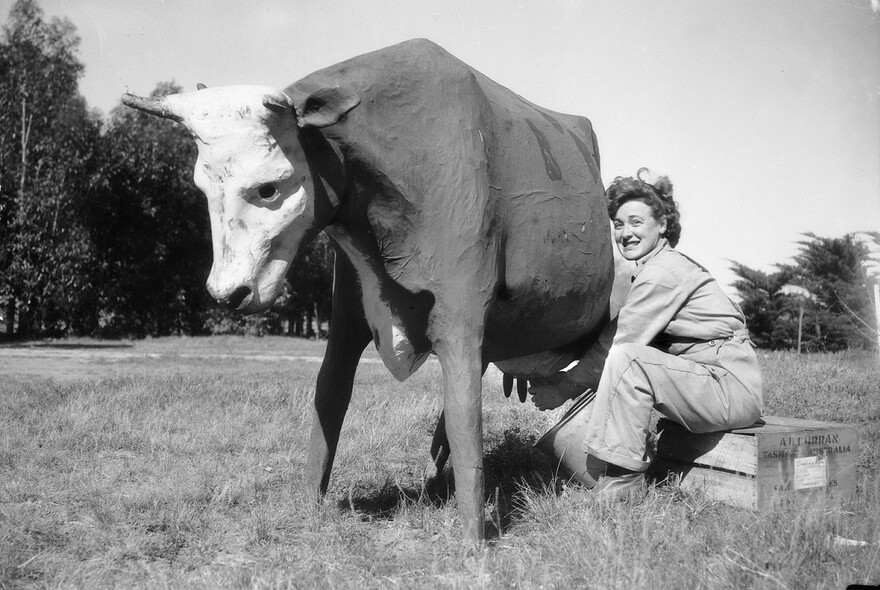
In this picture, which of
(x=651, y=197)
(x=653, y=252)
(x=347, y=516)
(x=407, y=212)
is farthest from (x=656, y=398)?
(x=347, y=516)

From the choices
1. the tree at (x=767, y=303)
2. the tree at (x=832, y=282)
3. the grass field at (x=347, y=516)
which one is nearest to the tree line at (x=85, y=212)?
the grass field at (x=347, y=516)

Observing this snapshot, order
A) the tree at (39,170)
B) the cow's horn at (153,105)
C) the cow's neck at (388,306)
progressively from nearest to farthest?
1. the cow's horn at (153,105)
2. the cow's neck at (388,306)
3. the tree at (39,170)

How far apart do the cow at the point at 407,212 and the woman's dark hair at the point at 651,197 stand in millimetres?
369

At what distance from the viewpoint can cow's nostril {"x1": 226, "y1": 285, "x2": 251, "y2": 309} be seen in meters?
2.51

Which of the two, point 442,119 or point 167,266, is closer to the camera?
point 442,119

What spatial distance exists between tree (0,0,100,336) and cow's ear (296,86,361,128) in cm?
1826

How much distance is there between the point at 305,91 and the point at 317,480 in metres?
1.93

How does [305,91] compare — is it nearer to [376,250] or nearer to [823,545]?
[376,250]

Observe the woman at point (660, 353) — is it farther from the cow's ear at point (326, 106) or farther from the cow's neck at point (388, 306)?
the cow's ear at point (326, 106)

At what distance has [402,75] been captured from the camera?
9.53 feet

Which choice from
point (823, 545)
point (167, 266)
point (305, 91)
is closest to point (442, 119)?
point (305, 91)

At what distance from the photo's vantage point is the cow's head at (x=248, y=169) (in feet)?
8.25

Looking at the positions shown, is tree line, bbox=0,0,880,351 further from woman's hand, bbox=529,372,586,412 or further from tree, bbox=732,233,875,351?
woman's hand, bbox=529,372,586,412

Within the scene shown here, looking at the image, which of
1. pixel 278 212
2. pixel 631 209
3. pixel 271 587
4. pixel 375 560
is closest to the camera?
pixel 271 587
